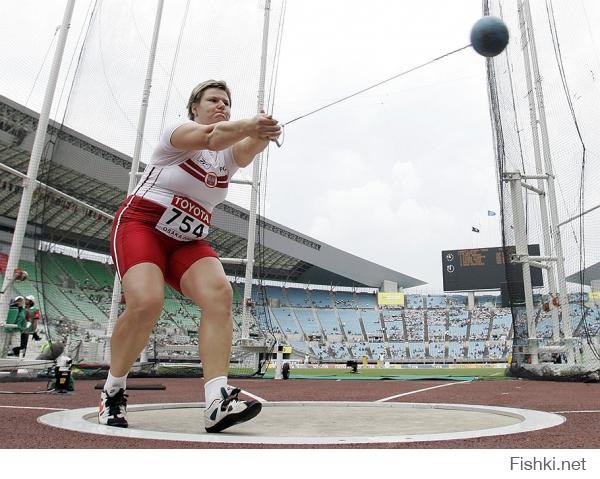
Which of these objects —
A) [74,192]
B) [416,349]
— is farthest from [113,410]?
[416,349]

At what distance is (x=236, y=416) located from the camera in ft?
7.00

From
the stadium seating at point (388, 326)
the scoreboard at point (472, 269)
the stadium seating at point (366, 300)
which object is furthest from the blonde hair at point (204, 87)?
the stadium seating at point (366, 300)

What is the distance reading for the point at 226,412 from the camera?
2.12 meters

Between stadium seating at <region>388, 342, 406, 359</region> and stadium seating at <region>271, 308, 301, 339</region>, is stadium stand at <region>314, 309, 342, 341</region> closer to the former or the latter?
stadium seating at <region>271, 308, 301, 339</region>

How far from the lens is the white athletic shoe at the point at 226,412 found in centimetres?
212

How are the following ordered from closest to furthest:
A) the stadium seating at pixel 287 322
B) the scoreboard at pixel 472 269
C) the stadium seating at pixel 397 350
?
the stadium seating at pixel 397 350 < the stadium seating at pixel 287 322 < the scoreboard at pixel 472 269

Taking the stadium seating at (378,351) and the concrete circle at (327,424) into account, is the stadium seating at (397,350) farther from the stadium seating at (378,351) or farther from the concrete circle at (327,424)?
the concrete circle at (327,424)

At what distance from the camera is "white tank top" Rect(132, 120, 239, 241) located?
8.04 ft

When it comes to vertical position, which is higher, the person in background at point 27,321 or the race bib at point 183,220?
the race bib at point 183,220

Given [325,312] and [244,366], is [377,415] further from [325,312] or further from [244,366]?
[325,312]

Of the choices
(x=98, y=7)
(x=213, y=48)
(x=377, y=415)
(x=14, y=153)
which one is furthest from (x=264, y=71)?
(x=14, y=153)

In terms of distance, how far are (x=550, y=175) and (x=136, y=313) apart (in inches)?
379

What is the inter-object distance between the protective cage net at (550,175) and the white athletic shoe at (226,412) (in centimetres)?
759

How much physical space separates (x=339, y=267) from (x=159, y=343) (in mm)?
35841
